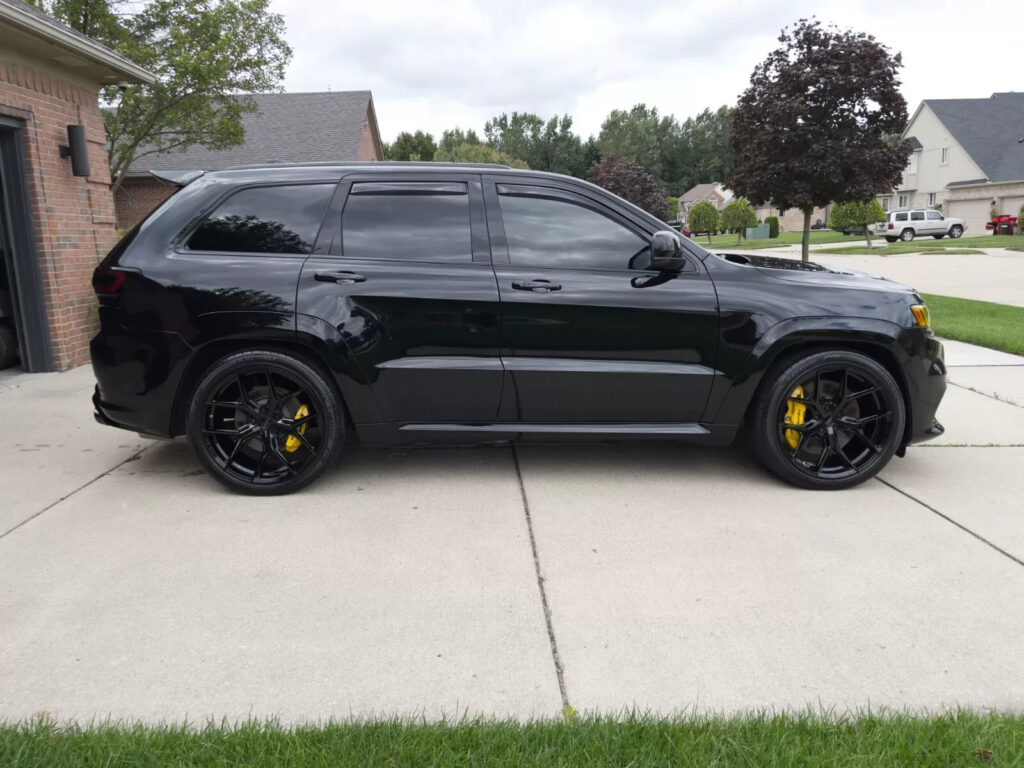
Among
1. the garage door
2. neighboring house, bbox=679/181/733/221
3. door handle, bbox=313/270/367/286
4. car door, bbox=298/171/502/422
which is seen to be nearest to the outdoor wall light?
car door, bbox=298/171/502/422

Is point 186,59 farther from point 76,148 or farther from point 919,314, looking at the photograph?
point 919,314

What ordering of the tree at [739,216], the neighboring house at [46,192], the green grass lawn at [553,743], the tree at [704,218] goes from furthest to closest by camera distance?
1. the tree at [704,218]
2. the tree at [739,216]
3. the neighboring house at [46,192]
4. the green grass lawn at [553,743]

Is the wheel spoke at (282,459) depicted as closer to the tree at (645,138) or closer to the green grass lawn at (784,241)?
the green grass lawn at (784,241)

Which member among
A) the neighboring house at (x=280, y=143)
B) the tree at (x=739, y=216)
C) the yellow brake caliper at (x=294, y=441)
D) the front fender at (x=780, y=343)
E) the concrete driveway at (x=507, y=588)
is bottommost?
the concrete driveway at (x=507, y=588)

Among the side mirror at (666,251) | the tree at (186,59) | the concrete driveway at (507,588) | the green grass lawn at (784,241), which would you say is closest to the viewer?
the concrete driveway at (507,588)

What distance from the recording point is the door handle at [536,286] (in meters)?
4.31

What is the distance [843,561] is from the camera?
3564mm

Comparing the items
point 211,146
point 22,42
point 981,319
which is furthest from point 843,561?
point 211,146

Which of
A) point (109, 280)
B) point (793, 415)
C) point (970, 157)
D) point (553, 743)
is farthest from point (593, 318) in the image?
point (970, 157)

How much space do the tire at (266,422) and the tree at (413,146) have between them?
56.2 m

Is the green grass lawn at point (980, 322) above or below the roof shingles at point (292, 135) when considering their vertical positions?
below

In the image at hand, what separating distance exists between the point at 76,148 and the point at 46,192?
0.72 m

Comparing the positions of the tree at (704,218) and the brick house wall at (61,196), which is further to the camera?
the tree at (704,218)

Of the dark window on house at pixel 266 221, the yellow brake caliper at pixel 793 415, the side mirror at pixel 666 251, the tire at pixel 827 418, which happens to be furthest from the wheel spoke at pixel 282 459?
the yellow brake caliper at pixel 793 415
